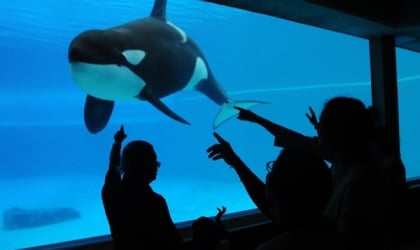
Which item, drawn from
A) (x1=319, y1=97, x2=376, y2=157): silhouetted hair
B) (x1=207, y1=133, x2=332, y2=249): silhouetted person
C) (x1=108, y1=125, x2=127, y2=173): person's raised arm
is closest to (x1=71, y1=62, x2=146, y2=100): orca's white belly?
(x1=108, y1=125, x2=127, y2=173): person's raised arm

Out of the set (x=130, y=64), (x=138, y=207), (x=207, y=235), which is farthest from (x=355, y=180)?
(x=130, y=64)

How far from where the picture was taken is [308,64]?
155 ft

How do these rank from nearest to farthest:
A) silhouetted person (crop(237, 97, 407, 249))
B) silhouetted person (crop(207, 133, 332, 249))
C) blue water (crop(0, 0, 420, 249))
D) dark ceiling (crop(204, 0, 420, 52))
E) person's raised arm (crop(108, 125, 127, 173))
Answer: silhouetted person (crop(207, 133, 332, 249)) < silhouetted person (crop(237, 97, 407, 249)) < person's raised arm (crop(108, 125, 127, 173)) < dark ceiling (crop(204, 0, 420, 52)) < blue water (crop(0, 0, 420, 249))

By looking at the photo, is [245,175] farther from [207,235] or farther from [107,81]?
[107,81]

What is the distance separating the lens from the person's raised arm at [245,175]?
176 centimetres

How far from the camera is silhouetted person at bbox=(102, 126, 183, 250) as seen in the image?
6.37 ft

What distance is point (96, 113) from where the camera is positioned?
4.11 m

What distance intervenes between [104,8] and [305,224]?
2005cm

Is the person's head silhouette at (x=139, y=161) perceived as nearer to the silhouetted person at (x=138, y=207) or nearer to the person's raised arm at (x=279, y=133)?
the silhouetted person at (x=138, y=207)

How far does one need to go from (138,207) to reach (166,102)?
18242mm

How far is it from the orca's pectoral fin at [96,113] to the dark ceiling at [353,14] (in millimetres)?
1467

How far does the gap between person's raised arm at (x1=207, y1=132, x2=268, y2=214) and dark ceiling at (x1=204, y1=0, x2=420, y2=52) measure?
2.82 m

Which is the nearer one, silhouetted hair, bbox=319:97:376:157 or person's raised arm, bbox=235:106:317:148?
silhouetted hair, bbox=319:97:376:157

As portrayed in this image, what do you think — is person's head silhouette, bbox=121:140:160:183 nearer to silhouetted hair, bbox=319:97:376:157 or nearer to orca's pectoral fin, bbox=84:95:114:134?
silhouetted hair, bbox=319:97:376:157
